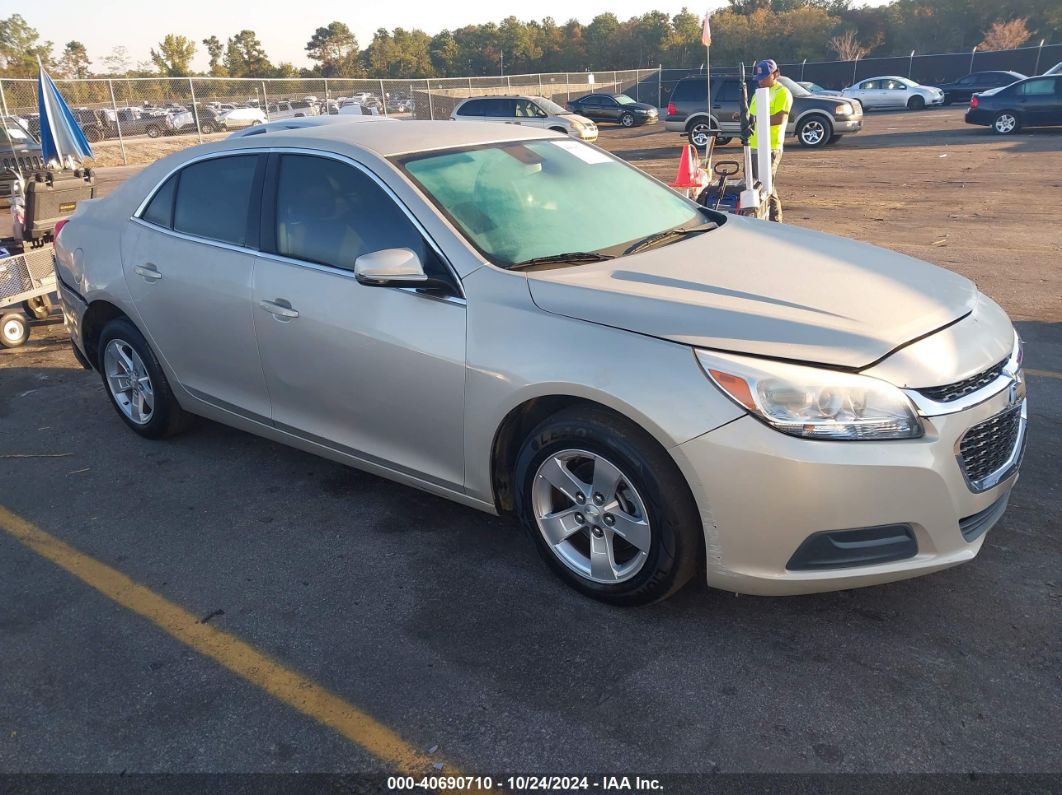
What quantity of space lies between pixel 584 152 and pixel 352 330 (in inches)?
64.3

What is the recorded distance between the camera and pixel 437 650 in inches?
120

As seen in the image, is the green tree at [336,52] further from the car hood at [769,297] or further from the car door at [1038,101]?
the car hood at [769,297]

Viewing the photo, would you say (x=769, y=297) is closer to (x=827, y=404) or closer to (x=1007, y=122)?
(x=827, y=404)

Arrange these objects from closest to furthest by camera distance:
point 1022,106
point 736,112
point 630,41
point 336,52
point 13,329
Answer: point 13,329 → point 1022,106 → point 736,112 → point 630,41 → point 336,52

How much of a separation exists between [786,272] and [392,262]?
5.04 feet

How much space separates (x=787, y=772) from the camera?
2.43m

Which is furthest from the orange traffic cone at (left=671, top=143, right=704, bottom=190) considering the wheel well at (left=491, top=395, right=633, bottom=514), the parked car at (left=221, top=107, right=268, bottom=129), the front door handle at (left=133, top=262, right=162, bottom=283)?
the parked car at (left=221, top=107, right=268, bottom=129)

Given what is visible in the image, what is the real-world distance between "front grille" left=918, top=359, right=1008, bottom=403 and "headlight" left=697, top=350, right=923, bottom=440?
120mm

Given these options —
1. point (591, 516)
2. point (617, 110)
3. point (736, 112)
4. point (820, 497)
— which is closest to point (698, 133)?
point (736, 112)

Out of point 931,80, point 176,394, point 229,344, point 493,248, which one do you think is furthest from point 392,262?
point 931,80

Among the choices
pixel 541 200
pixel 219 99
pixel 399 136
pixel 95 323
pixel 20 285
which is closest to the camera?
pixel 541 200

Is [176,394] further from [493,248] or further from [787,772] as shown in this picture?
[787,772]

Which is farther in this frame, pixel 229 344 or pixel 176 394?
pixel 176 394

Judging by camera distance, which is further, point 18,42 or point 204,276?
point 18,42
